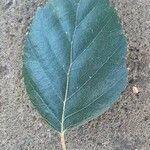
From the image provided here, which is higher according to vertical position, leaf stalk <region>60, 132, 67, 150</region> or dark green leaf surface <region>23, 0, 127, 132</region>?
dark green leaf surface <region>23, 0, 127, 132</region>

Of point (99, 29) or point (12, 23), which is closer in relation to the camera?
point (99, 29)

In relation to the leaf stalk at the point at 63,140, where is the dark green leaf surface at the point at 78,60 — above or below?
above

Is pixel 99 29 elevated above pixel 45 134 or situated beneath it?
elevated above

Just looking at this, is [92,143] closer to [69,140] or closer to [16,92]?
[69,140]

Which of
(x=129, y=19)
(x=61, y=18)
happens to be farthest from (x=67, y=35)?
(x=129, y=19)
